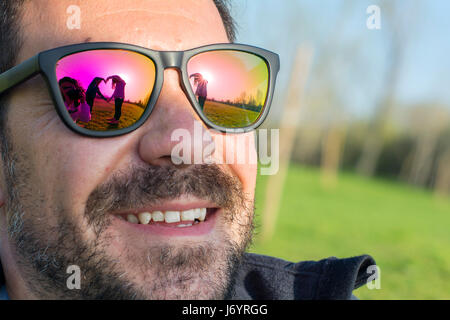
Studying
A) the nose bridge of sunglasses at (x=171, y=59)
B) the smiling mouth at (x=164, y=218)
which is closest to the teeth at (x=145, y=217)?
the smiling mouth at (x=164, y=218)

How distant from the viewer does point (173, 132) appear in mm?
1589

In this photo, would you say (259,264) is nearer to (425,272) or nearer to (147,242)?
(147,242)

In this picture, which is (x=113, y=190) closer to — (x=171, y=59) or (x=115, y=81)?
(x=115, y=81)

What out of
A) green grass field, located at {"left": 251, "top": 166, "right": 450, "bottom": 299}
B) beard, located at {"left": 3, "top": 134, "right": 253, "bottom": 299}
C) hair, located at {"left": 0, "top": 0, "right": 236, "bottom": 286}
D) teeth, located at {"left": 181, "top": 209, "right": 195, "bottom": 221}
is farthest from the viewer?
green grass field, located at {"left": 251, "top": 166, "right": 450, "bottom": 299}

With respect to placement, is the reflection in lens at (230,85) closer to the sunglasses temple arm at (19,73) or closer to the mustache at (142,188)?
the mustache at (142,188)

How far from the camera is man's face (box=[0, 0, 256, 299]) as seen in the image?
5.07 ft

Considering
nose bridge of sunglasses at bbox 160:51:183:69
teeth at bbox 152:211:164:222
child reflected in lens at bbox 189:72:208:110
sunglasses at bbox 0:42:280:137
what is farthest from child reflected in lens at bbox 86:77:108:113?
teeth at bbox 152:211:164:222

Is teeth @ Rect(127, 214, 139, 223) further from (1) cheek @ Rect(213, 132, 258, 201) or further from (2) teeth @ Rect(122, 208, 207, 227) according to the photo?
(1) cheek @ Rect(213, 132, 258, 201)

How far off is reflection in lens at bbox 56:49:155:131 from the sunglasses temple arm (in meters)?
0.10

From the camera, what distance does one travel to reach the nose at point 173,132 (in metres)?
1.56

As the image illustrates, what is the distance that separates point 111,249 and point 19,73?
2.54 ft

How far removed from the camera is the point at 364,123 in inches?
1451
